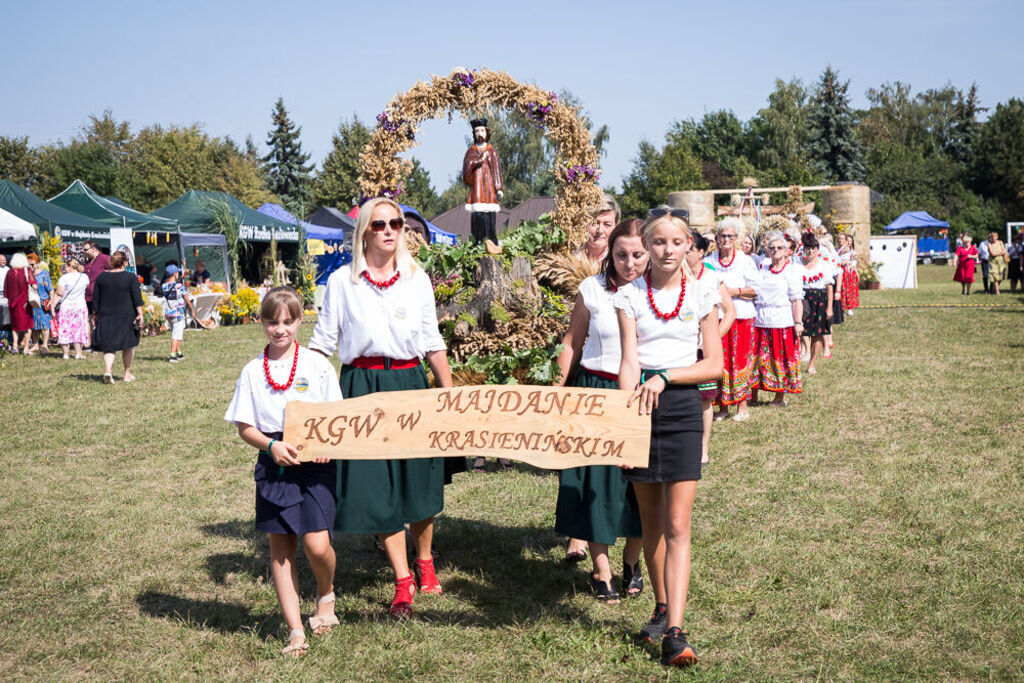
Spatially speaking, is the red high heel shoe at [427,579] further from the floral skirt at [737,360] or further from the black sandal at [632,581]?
the floral skirt at [737,360]

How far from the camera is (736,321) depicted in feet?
29.9

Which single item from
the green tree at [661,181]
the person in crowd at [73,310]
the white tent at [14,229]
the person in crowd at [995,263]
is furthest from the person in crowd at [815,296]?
the green tree at [661,181]

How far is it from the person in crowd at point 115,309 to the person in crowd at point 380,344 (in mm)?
9709

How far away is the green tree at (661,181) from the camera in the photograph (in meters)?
61.3

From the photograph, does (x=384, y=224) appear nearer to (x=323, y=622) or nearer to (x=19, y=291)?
(x=323, y=622)

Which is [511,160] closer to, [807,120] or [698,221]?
[698,221]

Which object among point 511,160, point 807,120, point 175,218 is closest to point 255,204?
point 511,160

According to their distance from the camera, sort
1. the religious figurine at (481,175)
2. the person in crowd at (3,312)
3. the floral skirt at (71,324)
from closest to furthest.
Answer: the religious figurine at (481,175) → the floral skirt at (71,324) → the person in crowd at (3,312)

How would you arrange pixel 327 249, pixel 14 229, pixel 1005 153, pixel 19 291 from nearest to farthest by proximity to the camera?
pixel 19 291 → pixel 14 229 → pixel 327 249 → pixel 1005 153

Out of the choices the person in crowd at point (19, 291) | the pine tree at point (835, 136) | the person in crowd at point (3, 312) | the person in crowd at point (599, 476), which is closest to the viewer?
the person in crowd at point (599, 476)

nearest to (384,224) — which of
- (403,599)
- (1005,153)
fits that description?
(403,599)

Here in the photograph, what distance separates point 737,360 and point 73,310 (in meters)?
12.6

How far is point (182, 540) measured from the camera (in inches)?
233

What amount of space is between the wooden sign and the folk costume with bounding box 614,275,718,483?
19 cm
